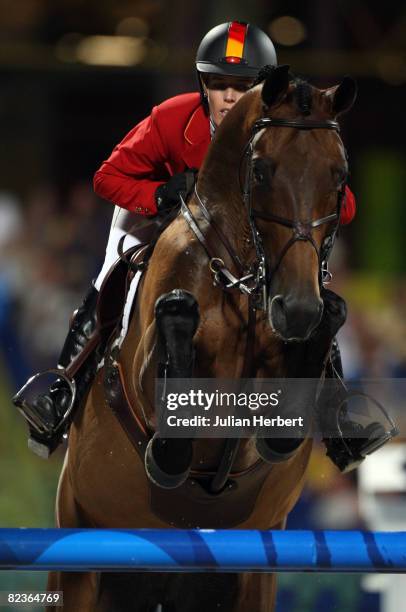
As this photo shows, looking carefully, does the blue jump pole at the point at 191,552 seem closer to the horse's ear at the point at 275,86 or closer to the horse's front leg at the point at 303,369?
the horse's front leg at the point at 303,369

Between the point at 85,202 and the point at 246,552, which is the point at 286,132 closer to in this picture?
the point at 246,552

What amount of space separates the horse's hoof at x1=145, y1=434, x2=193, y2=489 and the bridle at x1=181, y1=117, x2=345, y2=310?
1.28 feet

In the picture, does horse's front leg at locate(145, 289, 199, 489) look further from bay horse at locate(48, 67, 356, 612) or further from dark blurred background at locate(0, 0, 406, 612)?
dark blurred background at locate(0, 0, 406, 612)

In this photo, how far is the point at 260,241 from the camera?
9.78 ft

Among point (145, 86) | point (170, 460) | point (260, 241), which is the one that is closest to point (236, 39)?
point (260, 241)

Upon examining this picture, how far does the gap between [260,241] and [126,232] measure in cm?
82

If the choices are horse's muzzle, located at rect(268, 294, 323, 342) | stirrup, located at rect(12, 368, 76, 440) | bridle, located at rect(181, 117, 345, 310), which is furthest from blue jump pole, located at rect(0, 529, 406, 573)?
stirrup, located at rect(12, 368, 76, 440)

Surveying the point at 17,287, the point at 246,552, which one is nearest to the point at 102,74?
the point at 17,287

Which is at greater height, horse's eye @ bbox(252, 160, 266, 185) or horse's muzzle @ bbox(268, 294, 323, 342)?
horse's eye @ bbox(252, 160, 266, 185)

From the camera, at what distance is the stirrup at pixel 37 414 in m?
3.55

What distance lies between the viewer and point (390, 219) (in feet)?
29.4

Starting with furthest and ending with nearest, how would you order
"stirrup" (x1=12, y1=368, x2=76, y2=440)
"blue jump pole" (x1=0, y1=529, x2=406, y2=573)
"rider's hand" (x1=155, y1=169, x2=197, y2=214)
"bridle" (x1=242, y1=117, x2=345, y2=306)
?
"stirrup" (x1=12, y1=368, x2=76, y2=440) < "rider's hand" (x1=155, y1=169, x2=197, y2=214) < "bridle" (x1=242, y1=117, x2=345, y2=306) < "blue jump pole" (x1=0, y1=529, x2=406, y2=573)

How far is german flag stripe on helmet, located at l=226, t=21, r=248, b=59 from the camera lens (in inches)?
135

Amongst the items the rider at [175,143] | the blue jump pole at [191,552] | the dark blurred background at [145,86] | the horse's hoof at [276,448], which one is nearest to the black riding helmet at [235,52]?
the rider at [175,143]
